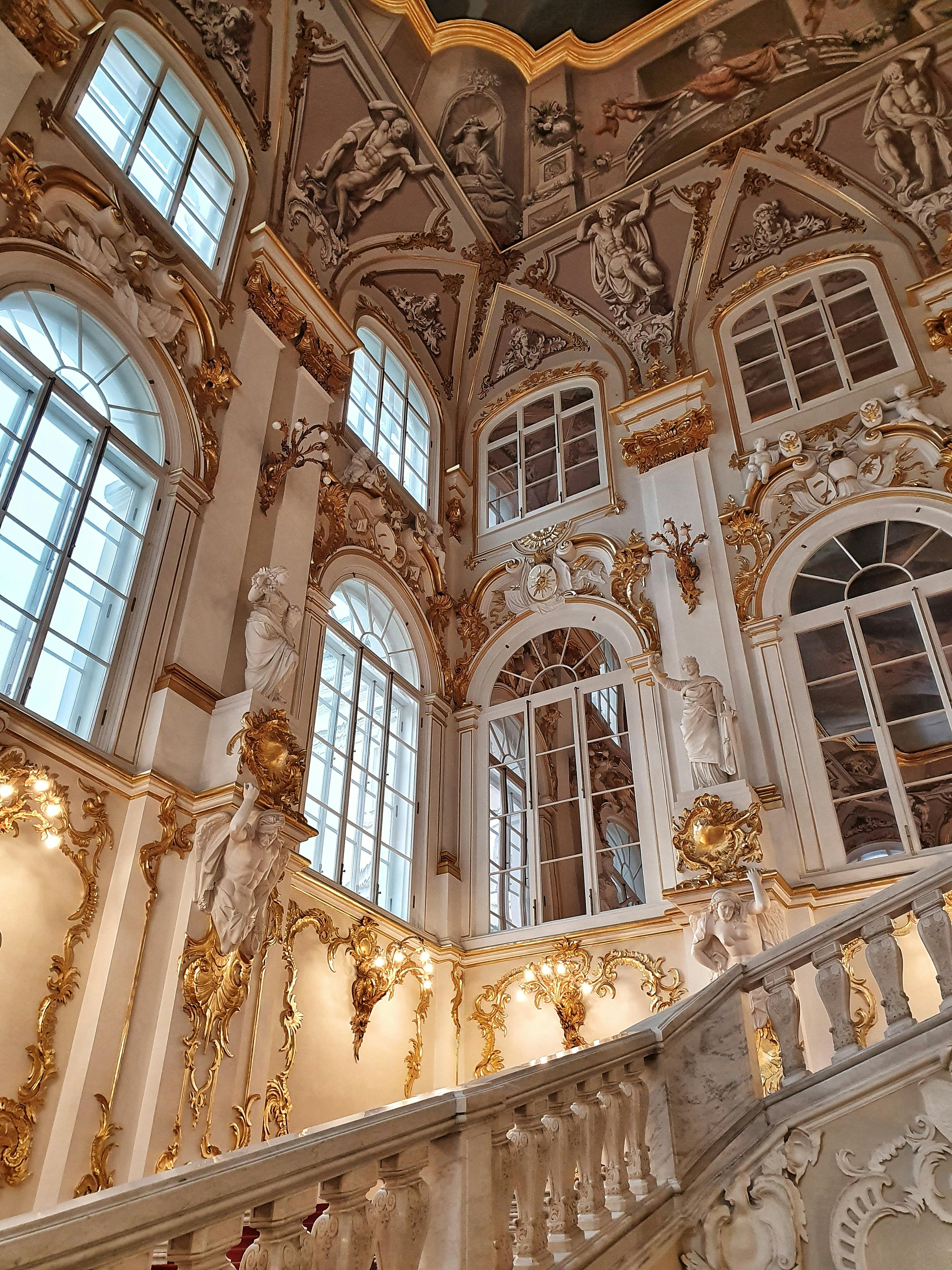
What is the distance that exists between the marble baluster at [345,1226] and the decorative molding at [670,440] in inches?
360

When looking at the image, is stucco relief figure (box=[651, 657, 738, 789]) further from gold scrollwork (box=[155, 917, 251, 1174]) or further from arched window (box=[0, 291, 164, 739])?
arched window (box=[0, 291, 164, 739])

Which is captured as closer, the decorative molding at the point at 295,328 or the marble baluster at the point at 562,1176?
the marble baluster at the point at 562,1176

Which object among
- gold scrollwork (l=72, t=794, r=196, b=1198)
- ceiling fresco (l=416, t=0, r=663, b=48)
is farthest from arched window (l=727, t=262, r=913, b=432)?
gold scrollwork (l=72, t=794, r=196, b=1198)

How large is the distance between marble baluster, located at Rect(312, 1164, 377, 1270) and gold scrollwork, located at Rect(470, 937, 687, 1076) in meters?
5.75

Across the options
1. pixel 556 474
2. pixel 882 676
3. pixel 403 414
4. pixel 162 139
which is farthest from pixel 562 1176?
pixel 403 414

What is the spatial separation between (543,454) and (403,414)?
180 cm

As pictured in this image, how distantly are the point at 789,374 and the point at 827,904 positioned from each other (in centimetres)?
591

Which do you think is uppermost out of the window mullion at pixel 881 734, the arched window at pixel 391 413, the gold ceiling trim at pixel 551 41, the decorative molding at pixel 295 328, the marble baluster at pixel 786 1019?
the gold ceiling trim at pixel 551 41

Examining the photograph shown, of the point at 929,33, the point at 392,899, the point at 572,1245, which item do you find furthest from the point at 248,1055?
the point at 929,33

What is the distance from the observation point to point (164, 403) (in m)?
7.72

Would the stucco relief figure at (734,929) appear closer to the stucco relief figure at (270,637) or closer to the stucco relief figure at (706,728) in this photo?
the stucco relief figure at (706,728)

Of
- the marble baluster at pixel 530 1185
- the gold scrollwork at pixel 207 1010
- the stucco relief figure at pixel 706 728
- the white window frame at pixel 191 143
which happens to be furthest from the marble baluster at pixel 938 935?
the white window frame at pixel 191 143

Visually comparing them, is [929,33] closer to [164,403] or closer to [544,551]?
[544,551]

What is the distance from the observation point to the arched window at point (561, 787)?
8.76 meters
